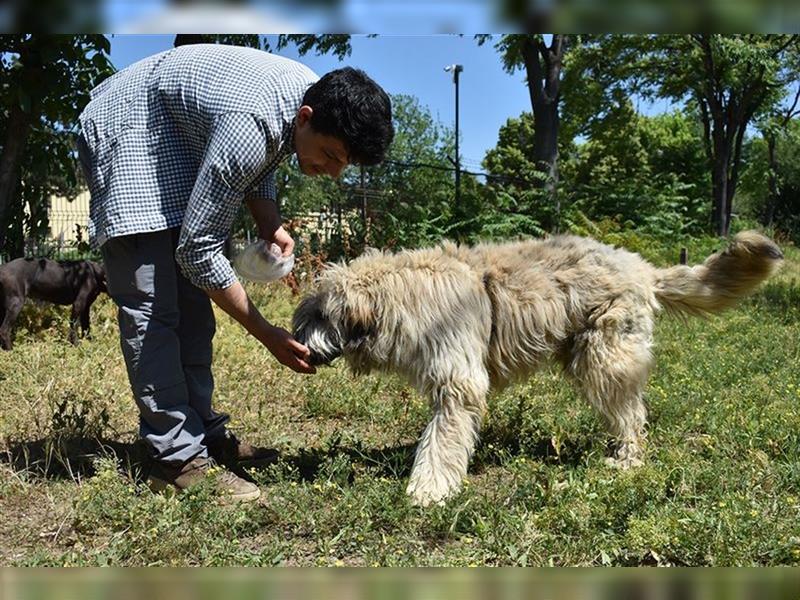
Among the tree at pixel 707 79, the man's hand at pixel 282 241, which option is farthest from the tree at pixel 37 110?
the tree at pixel 707 79

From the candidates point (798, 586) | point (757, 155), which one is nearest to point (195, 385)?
point (798, 586)

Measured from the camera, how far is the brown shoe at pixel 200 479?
3.96 m

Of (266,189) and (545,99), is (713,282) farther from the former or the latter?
(545,99)

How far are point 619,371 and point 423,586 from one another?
10.8ft

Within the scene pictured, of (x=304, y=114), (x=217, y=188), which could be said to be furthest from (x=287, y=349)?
(x=304, y=114)

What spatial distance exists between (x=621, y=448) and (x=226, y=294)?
2.62 m

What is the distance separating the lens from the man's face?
3.54 metres

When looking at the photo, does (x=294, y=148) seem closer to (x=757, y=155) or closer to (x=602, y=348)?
(x=602, y=348)

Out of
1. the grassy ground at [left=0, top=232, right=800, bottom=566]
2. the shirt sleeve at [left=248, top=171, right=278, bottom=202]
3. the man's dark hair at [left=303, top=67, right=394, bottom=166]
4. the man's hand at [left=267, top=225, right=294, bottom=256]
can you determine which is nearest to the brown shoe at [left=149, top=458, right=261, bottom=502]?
the grassy ground at [left=0, top=232, right=800, bottom=566]

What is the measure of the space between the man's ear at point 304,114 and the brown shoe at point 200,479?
185 centimetres

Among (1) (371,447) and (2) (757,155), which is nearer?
(1) (371,447)

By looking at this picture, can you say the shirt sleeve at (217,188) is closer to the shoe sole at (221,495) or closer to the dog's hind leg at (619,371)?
the shoe sole at (221,495)

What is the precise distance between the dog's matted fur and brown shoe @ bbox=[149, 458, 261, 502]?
0.83m

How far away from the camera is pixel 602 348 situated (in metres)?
4.57
